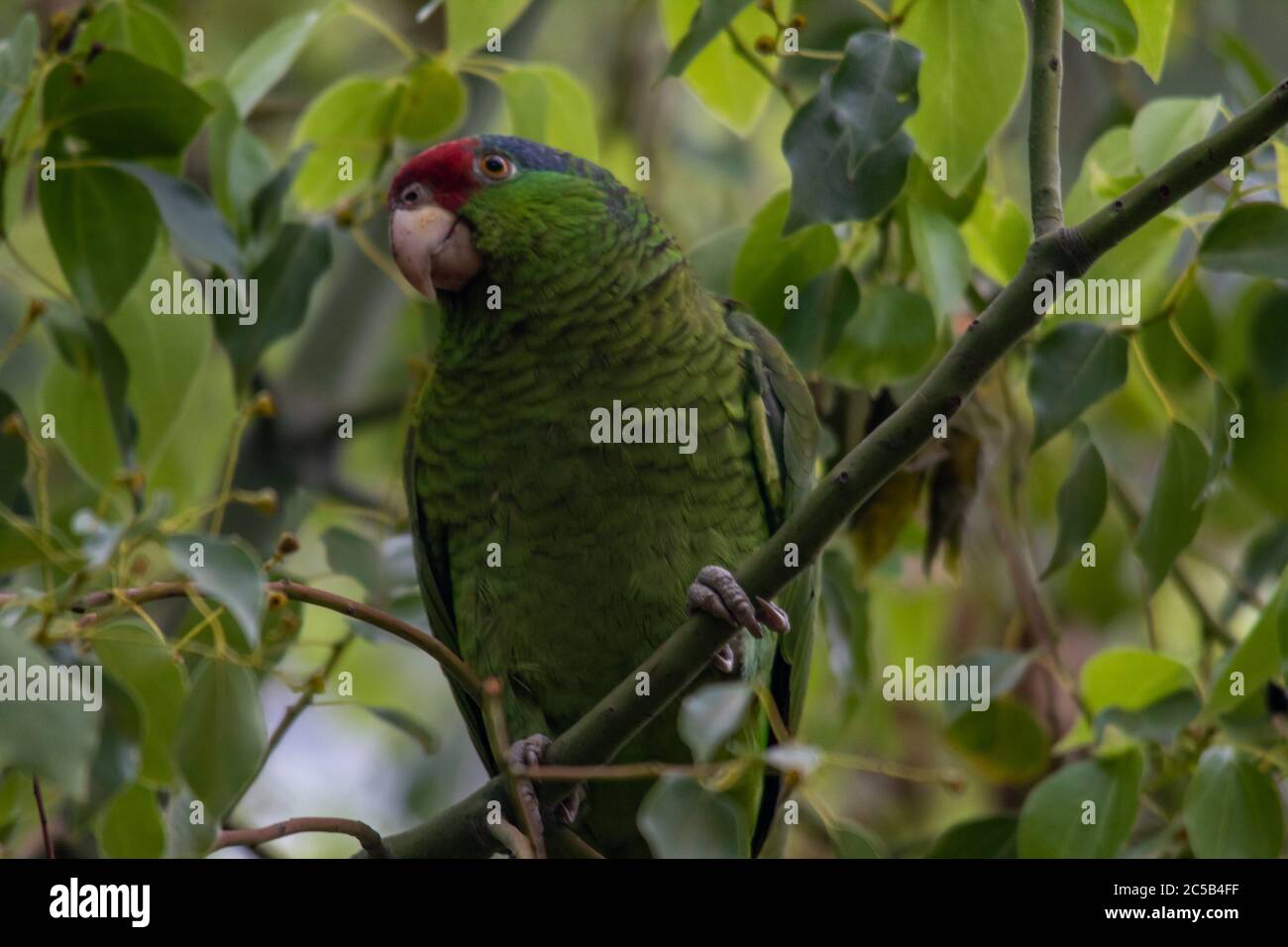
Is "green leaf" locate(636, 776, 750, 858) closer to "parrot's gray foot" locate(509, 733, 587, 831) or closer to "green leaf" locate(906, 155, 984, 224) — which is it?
"parrot's gray foot" locate(509, 733, 587, 831)

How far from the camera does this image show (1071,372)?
166 cm

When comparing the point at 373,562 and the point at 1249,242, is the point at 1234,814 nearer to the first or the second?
the point at 1249,242

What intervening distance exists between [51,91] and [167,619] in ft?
3.70

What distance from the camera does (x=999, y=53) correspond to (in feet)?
5.30

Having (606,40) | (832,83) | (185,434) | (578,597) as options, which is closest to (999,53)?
(832,83)

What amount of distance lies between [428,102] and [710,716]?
1323 millimetres

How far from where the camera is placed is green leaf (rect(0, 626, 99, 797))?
1230 millimetres

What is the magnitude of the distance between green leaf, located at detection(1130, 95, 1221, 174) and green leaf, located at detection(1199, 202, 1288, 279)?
13 centimetres

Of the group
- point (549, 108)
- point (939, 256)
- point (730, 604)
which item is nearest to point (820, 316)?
point (939, 256)

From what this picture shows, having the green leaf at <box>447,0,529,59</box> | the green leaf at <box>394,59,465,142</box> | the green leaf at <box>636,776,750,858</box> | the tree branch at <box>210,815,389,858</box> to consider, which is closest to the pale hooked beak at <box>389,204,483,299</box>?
the green leaf at <box>394,59,465,142</box>

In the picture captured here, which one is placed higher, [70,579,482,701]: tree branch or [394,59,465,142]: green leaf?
[394,59,465,142]: green leaf

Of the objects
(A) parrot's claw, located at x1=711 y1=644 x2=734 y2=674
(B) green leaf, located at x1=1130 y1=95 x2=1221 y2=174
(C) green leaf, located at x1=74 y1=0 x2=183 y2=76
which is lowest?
(A) parrot's claw, located at x1=711 y1=644 x2=734 y2=674

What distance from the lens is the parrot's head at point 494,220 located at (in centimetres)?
206

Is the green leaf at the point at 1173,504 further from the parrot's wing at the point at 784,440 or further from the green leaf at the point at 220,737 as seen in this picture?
the green leaf at the point at 220,737
